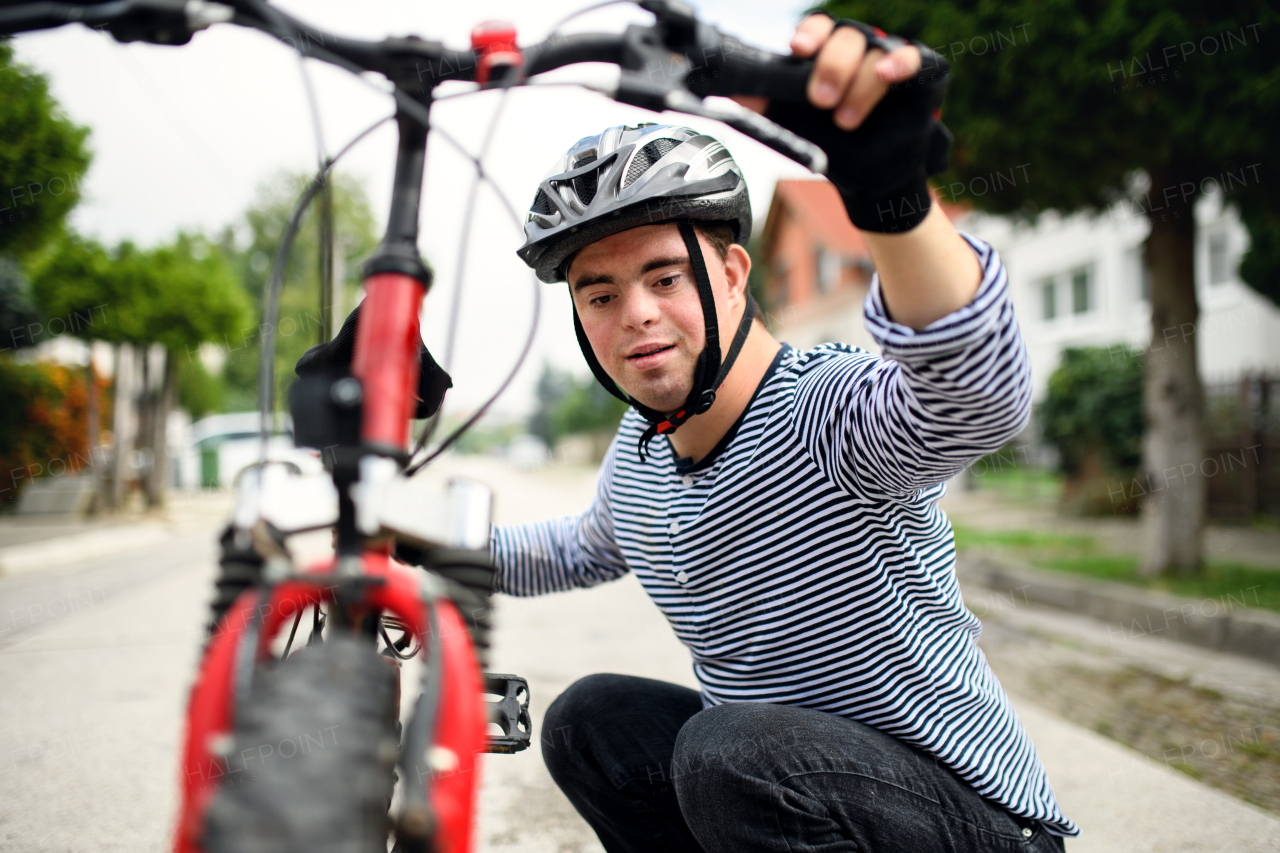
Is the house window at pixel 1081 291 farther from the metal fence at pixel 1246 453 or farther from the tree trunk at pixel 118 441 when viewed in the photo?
the tree trunk at pixel 118 441

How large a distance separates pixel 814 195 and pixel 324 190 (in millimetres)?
22312

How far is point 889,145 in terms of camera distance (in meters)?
0.98

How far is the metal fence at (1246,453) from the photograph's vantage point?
8.35 meters

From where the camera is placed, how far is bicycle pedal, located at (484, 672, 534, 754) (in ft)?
4.58

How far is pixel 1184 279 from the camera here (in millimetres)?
5961

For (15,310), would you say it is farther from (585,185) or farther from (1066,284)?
(1066,284)

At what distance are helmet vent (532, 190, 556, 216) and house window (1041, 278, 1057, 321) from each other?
1802 cm

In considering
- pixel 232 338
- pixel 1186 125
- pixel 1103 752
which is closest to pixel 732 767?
pixel 1103 752

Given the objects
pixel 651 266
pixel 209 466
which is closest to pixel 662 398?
pixel 651 266

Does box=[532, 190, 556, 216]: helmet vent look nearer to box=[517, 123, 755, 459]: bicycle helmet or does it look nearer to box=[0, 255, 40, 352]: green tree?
box=[517, 123, 755, 459]: bicycle helmet

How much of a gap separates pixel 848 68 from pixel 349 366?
0.88 metres

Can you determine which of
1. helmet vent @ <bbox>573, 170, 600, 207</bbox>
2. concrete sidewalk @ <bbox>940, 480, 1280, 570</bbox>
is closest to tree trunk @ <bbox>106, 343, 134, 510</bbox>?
concrete sidewalk @ <bbox>940, 480, 1280, 570</bbox>

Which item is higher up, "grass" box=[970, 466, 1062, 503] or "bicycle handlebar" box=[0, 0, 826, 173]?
"bicycle handlebar" box=[0, 0, 826, 173]

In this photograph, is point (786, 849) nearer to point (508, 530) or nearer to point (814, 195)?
point (508, 530)
